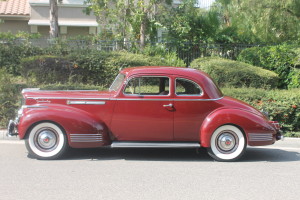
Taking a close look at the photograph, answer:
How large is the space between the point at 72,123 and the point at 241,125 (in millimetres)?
2962

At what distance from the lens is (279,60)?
1395cm

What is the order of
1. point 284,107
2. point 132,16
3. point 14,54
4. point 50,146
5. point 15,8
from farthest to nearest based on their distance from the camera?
1. point 15,8
2. point 132,16
3. point 14,54
4. point 284,107
5. point 50,146

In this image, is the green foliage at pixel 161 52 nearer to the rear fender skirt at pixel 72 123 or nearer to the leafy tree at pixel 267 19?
the leafy tree at pixel 267 19

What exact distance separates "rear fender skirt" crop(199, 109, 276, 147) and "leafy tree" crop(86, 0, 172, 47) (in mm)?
8843

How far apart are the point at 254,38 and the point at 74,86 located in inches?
342

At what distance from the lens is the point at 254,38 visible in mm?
16297

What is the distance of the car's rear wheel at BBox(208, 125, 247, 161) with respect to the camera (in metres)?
7.07

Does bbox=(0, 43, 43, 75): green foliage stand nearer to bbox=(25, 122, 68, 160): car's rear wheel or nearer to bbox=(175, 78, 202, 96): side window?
bbox=(25, 122, 68, 160): car's rear wheel

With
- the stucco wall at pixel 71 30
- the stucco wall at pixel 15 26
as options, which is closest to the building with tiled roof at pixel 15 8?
the stucco wall at pixel 15 26

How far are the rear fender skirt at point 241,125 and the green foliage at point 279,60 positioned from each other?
696cm

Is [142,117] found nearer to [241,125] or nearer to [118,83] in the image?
[118,83]

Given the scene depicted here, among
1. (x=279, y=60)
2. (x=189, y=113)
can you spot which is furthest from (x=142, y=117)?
(x=279, y=60)

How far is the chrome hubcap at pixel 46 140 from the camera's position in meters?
6.83
